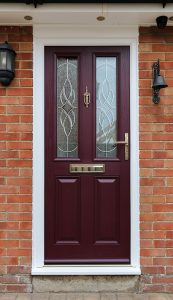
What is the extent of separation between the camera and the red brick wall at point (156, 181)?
3.42 m

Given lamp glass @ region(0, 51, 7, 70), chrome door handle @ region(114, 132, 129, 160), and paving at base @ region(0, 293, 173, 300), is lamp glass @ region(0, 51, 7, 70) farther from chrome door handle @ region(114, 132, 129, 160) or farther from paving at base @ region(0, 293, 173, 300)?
paving at base @ region(0, 293, 173, 300)

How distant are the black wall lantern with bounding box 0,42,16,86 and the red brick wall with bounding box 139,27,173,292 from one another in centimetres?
137

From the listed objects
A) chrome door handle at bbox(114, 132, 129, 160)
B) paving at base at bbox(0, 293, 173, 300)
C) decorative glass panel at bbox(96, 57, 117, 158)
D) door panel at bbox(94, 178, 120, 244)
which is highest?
decorative glass panel at bbox(96, 57, 117, 158)

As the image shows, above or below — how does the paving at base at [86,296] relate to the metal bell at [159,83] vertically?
below

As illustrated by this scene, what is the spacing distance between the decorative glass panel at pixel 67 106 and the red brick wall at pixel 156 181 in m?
0.72

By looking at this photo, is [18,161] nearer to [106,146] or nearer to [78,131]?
[78,131]

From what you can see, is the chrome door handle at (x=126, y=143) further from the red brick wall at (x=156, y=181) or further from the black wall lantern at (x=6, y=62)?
the black wall lantern at (x=6, y=62)

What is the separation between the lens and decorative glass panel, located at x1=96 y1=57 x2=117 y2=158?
3.51m

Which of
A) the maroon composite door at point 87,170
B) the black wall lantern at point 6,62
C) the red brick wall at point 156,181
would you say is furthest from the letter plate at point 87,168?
the black wall lantern at point 6,62

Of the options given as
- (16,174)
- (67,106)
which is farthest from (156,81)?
(16,174)

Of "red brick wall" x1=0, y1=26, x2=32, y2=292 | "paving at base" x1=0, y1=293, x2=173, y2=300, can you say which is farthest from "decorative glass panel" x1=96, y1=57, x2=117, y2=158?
"paving at base" x1=0, y1=293, x2=173, y2=300

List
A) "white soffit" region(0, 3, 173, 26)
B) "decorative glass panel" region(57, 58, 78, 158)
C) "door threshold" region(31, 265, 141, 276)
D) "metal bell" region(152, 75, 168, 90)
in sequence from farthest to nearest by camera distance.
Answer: "decorative glass panel" region(57, 58, 78, 158)
"door threshold" region(31, 265, 141, 276)
"metal bell" region(152, 75, 168, 90)
"white soffit" region(0, 3, 173, 26)

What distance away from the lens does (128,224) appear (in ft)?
11.4

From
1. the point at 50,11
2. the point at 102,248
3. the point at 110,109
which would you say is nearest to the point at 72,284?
the point at 102,248
